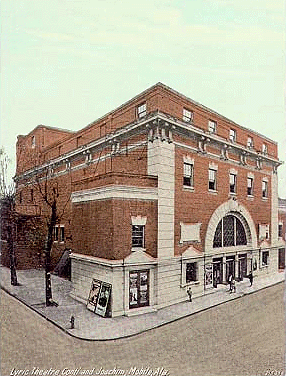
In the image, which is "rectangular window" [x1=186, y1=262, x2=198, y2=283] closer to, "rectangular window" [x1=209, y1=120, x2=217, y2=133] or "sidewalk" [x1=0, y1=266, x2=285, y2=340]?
"sidewalk" [x1=0, y1=266, x2=285, y2=340]

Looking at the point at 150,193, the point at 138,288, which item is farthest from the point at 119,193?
the point at 138,288

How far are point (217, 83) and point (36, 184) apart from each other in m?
0.89

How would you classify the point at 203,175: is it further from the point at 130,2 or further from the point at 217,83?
the point at 130,2

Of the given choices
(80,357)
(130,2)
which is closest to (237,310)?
(80,357)

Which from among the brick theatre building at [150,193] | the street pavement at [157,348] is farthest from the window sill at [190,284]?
the street pavement at [157,348]

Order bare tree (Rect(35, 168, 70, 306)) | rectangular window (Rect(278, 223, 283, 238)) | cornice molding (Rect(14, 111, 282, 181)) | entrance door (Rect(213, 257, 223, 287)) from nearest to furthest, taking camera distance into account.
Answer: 1. cornice molding (Rect(14, 111, 282, 181))
2. bare tree (Rect(35, 168, 70, 306))
3. entrance door (Rect(213, 257, 223, 287))
4. rectangular window (Rect(278, 223, 283, 238))

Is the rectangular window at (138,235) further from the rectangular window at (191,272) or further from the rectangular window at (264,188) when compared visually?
the rectangular window at (264,188)

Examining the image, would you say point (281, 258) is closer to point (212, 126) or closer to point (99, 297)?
point (212, 126)

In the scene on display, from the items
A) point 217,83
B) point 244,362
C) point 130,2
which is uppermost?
point 130,2

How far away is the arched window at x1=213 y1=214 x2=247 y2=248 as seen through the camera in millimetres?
2105

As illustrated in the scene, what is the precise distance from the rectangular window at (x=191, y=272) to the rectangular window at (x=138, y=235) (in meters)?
0.25

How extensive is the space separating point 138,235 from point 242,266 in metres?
0.56

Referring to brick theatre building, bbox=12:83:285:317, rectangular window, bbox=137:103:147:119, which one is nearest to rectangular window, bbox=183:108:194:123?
brick theatre building, bbox=12:83:285:317

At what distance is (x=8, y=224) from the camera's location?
202cm
